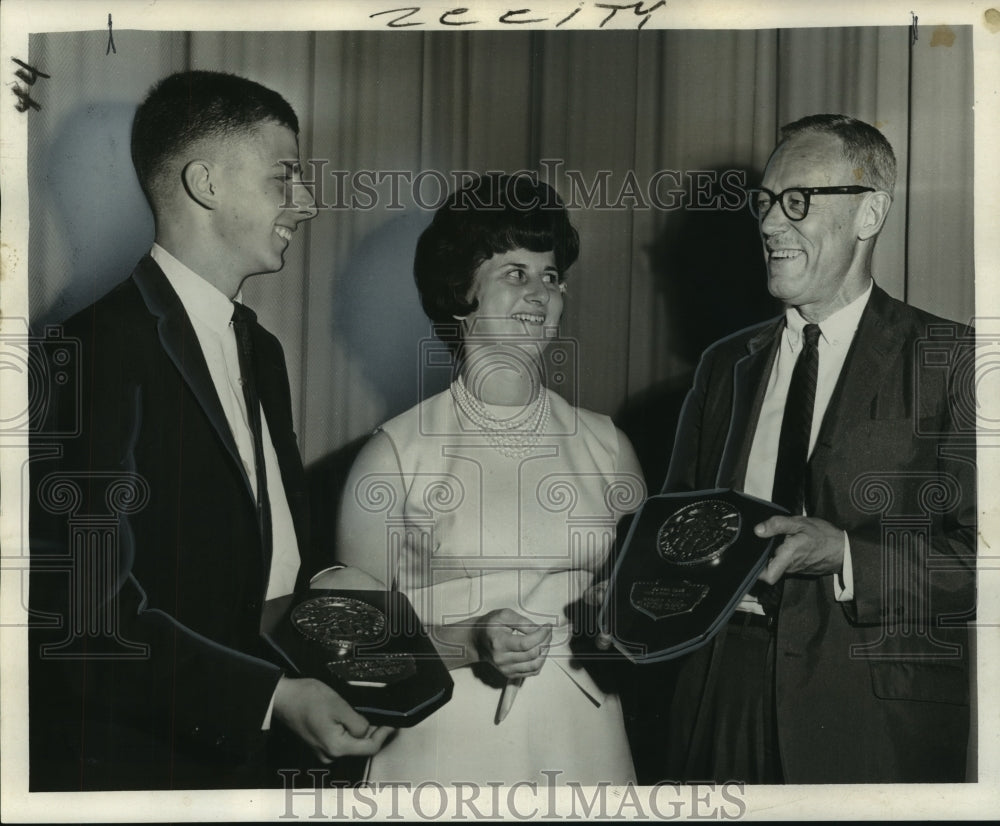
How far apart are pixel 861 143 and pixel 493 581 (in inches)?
62.9

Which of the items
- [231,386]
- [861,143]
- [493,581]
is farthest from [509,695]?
[861,143]

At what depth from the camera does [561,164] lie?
3.33 m

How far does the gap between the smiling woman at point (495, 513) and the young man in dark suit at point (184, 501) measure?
225 mm

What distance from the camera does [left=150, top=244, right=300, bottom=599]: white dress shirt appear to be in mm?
3207

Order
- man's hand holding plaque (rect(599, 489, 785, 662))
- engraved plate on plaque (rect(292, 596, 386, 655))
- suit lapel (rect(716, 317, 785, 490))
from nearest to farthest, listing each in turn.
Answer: man's hand holding plaque (rect(599, 489, 785, 662)) → engraved plate on plaque (rect(292, 596, 386, 655)) → suit lapel (rect(716, 317, 785, 490))

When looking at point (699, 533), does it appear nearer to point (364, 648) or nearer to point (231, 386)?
point (364, 648)

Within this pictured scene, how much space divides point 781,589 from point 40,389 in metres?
2.11

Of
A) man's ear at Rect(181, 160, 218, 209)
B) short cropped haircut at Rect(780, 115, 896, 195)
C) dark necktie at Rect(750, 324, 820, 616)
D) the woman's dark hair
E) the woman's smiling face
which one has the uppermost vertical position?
short cropped haircut at Rect(780, 115, 896, 195)

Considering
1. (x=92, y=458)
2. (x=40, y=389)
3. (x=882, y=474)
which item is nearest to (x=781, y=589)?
(x=882, y=474)

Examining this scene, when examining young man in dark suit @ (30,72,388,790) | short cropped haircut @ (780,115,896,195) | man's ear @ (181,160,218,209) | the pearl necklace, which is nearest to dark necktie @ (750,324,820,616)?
short cropped haircut @ (780,115,896,195)

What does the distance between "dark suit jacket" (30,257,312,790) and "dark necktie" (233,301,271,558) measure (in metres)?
0.02

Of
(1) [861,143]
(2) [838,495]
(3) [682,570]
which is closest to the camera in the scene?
(3) [682,570]

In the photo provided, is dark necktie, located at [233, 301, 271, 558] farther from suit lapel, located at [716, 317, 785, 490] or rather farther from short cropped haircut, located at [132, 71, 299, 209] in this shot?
suit lapel, located at [716, 317, 785, 490]

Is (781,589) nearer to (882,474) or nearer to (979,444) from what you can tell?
(882,474)
